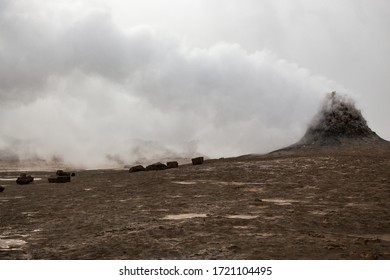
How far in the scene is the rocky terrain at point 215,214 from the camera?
8.57m

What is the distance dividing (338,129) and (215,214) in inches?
948

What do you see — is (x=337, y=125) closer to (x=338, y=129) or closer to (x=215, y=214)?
(x=338, y=129)

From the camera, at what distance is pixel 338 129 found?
33.9m

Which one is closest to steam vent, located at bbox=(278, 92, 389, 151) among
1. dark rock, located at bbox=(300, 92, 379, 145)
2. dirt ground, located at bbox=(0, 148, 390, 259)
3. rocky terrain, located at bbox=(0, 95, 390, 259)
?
dark rock, located at bbox=(300, 92, 379, 145)

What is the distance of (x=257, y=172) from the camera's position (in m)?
21.5

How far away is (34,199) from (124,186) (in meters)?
4.12

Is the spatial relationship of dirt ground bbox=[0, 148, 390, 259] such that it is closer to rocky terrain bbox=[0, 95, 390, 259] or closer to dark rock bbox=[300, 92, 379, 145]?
rocky terrain bbox=[0, 95, 390, 259]

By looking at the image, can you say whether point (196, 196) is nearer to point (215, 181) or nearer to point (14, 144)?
point (215, 181)

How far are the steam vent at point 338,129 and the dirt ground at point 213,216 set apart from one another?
35.8 ft

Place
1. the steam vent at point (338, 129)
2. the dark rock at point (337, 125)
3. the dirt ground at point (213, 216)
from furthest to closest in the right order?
the dark rock at point (337, 125), the steam vent at point (338, 129), the dirt ground at point (213, 216)

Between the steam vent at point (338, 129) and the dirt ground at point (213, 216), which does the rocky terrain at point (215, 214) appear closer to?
the dirt ground at point (213, 216)

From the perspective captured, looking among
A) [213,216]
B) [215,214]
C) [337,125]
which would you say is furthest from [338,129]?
[213,216]

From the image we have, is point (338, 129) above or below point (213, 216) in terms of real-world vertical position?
above

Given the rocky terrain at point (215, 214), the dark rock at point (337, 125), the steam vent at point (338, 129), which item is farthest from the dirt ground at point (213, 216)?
the dark rock at point (337, 125)
